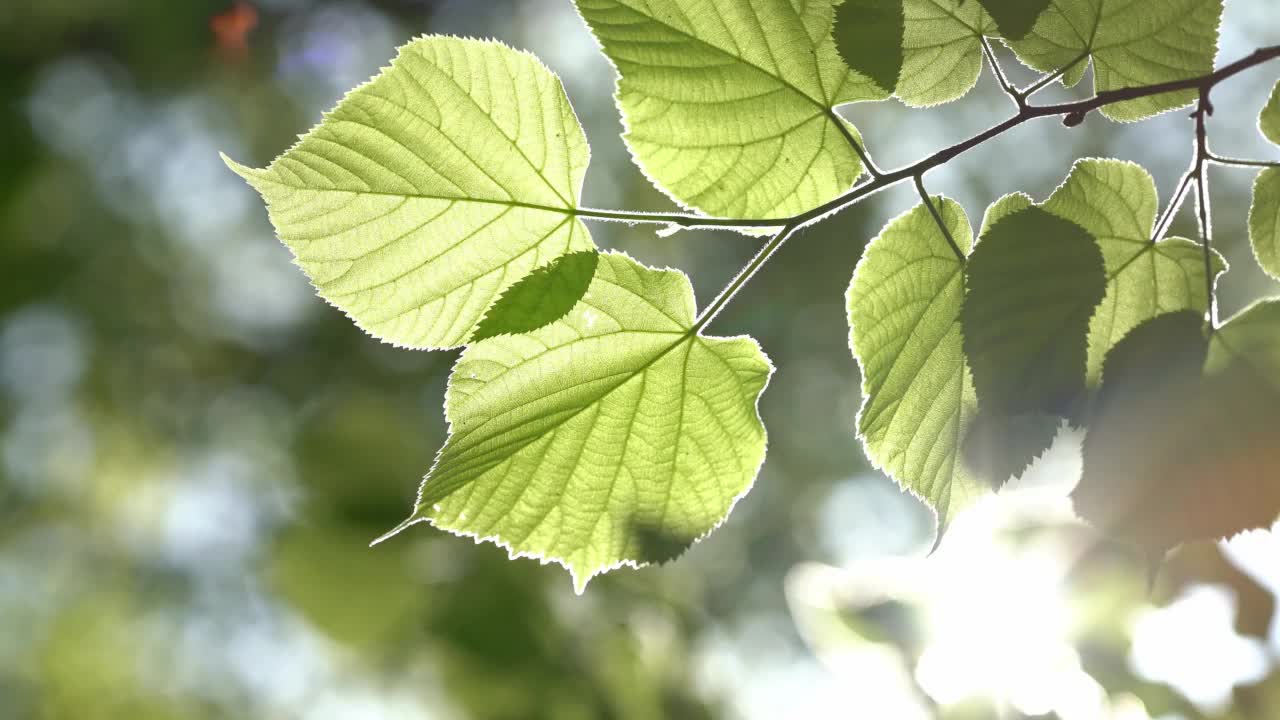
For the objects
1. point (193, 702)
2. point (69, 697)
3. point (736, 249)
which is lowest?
point (193, 702)

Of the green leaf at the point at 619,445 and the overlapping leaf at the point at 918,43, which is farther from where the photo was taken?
the green leaf at the point at 619,445

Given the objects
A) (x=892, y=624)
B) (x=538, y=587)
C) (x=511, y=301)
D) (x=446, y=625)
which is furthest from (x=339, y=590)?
(x=511, y=301)

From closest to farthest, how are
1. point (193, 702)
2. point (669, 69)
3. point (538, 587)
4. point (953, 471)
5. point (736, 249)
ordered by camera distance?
point (669, 69) < point (953, 471) < point (538, 587) < point (193, 702) < point (736, 249)

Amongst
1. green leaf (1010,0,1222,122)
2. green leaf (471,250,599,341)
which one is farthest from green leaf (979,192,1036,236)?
green leaf (471,250,599,341)

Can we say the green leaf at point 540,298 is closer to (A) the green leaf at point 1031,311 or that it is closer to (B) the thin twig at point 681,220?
(B) the thin twig at point 681,220

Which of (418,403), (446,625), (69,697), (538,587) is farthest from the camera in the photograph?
(418,403)

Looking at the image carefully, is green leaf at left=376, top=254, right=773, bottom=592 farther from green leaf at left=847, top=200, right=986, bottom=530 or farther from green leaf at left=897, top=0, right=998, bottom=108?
green leaf at left=897, top=0, right=998, bottom=108

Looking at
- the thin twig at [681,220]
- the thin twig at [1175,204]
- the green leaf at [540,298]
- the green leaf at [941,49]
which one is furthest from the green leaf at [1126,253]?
the green leaf at [540,298]

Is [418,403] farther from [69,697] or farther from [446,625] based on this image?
[446,625]

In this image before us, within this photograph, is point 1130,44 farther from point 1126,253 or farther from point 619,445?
point 619,445
